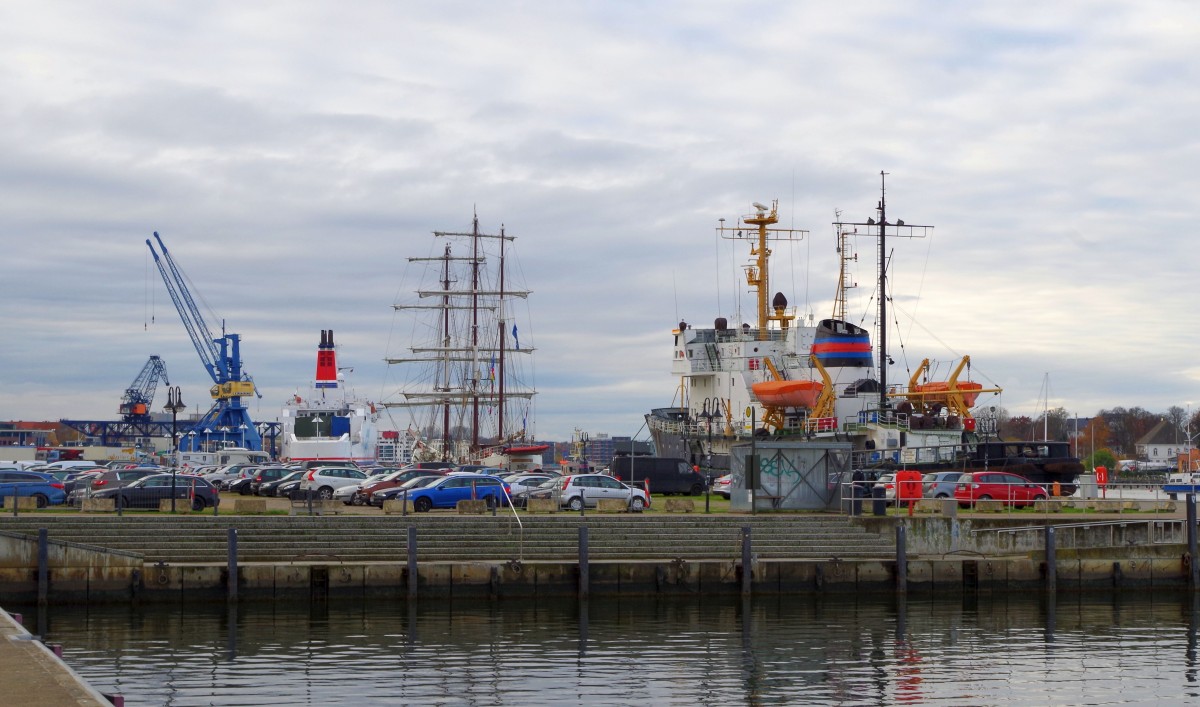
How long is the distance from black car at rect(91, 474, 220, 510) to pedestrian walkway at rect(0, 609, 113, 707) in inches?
910

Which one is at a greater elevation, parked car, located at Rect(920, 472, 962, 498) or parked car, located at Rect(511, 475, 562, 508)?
parked car, located at Rect(920, 472, 962, 498)

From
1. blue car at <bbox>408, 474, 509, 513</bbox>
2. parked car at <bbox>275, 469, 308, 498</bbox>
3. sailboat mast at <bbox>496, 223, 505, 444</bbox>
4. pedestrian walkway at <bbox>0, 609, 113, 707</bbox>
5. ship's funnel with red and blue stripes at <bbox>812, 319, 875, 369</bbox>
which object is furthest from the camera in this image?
sailboat mast at <bbox>496, 223, 505, 444</bbox>

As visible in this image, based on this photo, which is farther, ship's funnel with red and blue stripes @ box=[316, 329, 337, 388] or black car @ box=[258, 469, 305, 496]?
ship's funnel with red and blue stripes @ box=[316, 329, 337, 388]

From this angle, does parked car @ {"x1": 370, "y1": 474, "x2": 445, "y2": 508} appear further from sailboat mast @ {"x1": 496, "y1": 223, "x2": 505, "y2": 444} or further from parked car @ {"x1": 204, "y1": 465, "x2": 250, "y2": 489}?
sailboat mast @ {"x1": 496, "y1": 223, "x2": 505, "y2": 444}

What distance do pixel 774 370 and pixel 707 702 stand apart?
46.9 metres

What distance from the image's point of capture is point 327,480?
173ft

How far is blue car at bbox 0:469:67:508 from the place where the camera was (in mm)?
46875

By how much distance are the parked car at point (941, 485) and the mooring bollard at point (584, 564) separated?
1398 cm

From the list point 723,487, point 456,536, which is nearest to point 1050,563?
point 456,536

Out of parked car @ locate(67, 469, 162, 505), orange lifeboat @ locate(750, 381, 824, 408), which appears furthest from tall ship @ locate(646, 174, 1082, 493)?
parked car @ locate(67, 469, 162, 505)

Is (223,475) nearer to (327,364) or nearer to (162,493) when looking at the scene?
(162,493)

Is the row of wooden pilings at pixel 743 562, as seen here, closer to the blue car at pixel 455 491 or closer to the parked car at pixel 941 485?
the parked car at pixel 941 485

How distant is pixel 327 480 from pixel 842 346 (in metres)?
26.3

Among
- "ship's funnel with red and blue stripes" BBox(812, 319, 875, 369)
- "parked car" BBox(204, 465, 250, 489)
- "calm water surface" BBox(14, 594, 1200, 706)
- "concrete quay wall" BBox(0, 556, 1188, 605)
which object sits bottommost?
"calm water surface" BBox(14, 594, 1200, 706)
